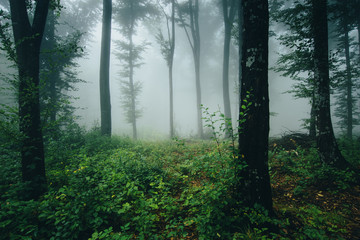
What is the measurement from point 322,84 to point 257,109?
A: 11.7 feet

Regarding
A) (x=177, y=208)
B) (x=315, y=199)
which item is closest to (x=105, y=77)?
(x=177, y=208)

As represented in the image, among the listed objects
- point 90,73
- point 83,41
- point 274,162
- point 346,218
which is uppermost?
point 90,73

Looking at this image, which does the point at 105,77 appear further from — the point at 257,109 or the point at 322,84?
the point at 322,84

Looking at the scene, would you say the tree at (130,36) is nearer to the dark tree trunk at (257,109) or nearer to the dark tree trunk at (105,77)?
the dark tree trunk at (105,77)

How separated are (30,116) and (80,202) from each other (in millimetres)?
2266

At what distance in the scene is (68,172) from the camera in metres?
3.92

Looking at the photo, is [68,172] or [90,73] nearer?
[68,172]

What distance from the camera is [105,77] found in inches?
351

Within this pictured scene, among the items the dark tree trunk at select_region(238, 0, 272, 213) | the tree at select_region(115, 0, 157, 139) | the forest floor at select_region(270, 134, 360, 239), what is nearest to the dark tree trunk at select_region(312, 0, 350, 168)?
the forest floor at select_region(270, 134, 360, 239)

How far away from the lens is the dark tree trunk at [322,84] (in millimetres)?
4359

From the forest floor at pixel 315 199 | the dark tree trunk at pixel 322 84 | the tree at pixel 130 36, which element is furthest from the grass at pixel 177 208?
the tree at pixel 130 36

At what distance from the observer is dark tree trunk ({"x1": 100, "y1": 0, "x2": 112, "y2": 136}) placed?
880 cm

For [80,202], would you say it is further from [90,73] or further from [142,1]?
[90,73]

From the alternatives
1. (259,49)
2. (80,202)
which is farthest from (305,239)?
(80,202)
